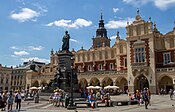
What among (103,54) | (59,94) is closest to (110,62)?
(103,54)

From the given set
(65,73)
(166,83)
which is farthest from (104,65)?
(65,73)

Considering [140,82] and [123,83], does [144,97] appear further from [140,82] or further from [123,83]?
[123,83]

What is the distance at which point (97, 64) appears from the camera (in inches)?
2552

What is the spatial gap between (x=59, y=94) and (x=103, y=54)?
40858 millimetres

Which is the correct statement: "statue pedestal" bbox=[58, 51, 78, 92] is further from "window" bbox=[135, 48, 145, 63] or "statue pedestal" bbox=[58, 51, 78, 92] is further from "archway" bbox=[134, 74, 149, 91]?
"archway" bbox=[134, 74, 149, 91]

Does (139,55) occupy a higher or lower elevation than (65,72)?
higher

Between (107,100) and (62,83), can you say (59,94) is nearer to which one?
(107,100)

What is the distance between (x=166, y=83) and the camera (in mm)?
49750

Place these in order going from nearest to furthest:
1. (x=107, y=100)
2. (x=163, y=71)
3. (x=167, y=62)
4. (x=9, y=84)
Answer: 1. (x=107, y=100)
2. (x=163, y=71)
3. (x=167, y=62)
4. (x=9, y=84)

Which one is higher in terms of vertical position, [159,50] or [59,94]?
[159,50]

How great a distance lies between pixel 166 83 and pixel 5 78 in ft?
209

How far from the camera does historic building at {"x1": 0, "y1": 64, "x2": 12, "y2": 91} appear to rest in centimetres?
9057

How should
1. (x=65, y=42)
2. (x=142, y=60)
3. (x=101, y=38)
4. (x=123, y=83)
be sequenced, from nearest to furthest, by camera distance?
(x=65, y=42)
(x=142, y=60)
(x=123, y=83)
(x=101, y=38)

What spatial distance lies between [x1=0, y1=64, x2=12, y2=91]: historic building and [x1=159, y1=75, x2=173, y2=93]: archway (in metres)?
60.7
